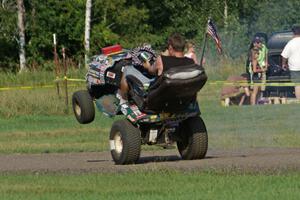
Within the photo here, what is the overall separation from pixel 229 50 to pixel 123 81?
23.5 metres

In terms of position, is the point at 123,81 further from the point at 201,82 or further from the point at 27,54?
the point at 27,54

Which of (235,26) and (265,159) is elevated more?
(235,26)

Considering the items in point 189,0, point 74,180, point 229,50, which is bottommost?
point 74,180

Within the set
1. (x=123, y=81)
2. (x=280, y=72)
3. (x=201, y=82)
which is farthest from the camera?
(x=280, y=72)

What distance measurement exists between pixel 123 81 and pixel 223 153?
94.7 inches

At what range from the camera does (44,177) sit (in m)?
13.6

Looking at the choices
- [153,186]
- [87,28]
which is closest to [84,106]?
[153,186]

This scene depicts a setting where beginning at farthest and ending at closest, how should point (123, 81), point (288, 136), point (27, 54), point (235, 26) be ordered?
point (27, 54), point (235, 26), point (288, 136), point (123, 81)

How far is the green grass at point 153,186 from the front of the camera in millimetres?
11391

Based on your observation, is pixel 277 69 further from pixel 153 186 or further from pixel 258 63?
pixel 153 186

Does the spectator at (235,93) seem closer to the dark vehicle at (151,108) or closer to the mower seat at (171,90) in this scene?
the dark vehicle at (151,108)

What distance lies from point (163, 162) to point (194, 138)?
1.79 ft

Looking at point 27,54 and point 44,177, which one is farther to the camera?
point 27,54

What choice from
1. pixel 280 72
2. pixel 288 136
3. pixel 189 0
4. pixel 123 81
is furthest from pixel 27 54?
pixel 123 81
